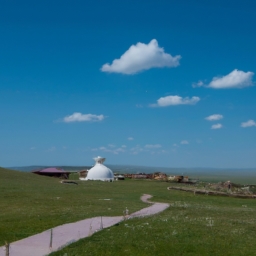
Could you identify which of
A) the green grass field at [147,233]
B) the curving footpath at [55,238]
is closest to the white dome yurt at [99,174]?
the green grass field at [147,233]

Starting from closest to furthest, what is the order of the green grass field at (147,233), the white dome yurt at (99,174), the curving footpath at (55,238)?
the curving footpath at (55,238) → the green grass field at (147,233) → the white dome yurt at (99,174)

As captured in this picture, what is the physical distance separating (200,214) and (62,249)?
14.3m

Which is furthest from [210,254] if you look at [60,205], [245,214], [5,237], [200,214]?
[60,205]

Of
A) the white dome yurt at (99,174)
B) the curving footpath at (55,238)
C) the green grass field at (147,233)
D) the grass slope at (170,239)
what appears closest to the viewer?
the curving footpath at (55,238)

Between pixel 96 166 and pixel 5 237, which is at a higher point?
pixel 96 166

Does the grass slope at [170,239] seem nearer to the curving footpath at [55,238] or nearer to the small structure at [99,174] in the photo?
the curving footpath at [55,238]

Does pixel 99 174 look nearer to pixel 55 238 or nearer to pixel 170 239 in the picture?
pixel 55 238

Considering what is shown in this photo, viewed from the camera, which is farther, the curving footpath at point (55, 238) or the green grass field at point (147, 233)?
the green grass field at point (147, 233)

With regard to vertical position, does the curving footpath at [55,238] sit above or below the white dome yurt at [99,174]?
below

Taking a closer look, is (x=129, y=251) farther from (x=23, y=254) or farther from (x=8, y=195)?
(x=8, y=195)

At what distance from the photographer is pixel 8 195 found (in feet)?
133

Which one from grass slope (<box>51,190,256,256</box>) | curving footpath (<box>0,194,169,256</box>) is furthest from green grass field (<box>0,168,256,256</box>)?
curving footpath (<box>0,194,169,256</box>)

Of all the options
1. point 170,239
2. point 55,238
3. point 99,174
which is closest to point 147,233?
point 170,239

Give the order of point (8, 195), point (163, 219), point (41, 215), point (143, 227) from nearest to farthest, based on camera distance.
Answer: point (143, 227), point (163, 219), point (41, 215), point (8, 195)
